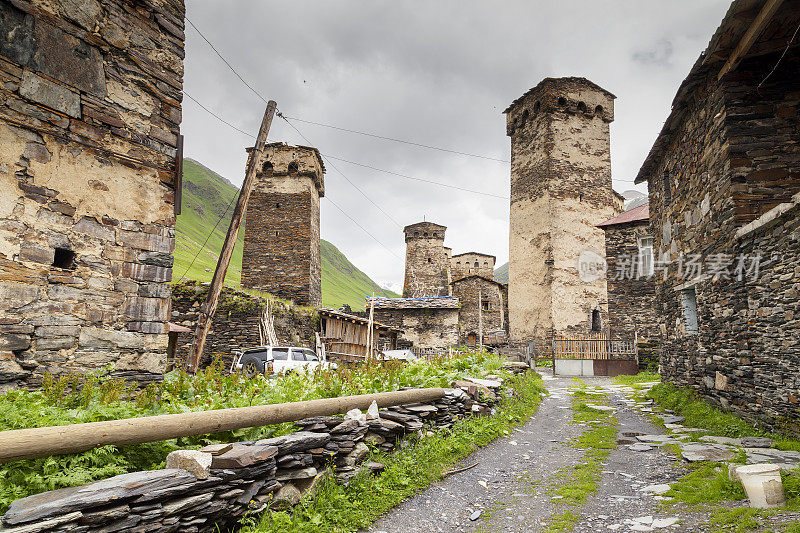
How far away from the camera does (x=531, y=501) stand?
5195 mm

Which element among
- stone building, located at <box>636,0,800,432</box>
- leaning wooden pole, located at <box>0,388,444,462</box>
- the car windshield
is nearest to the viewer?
leaning wooden pole, located at <box>0,388,444,462</box>

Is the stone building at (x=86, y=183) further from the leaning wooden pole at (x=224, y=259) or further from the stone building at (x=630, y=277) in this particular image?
the stone building at (x=630, y=277)

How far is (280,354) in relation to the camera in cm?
1299

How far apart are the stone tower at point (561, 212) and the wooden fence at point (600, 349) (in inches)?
180

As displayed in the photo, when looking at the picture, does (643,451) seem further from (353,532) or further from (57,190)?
(57,190)

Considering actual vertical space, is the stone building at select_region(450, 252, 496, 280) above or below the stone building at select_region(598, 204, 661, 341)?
above

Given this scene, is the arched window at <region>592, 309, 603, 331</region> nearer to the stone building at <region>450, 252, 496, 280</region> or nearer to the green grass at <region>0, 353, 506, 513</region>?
the green grass at <region>0, 353, 506, 513</region>

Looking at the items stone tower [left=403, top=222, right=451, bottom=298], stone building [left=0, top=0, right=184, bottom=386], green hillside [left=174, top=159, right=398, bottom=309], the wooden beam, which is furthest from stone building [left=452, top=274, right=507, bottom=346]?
green hillside [left=174, top=159, right=398, bottom=309]

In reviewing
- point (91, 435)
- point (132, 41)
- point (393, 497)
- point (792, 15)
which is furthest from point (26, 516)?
point (792, 15)

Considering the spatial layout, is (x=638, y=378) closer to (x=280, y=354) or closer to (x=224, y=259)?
(x=280, y=354)

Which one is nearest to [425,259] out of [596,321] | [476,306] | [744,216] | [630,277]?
[476,306]

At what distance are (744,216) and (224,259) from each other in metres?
10.8

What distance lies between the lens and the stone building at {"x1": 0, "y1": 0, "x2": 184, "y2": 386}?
512 cm

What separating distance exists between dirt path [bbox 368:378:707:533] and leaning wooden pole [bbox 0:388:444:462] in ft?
4.80
